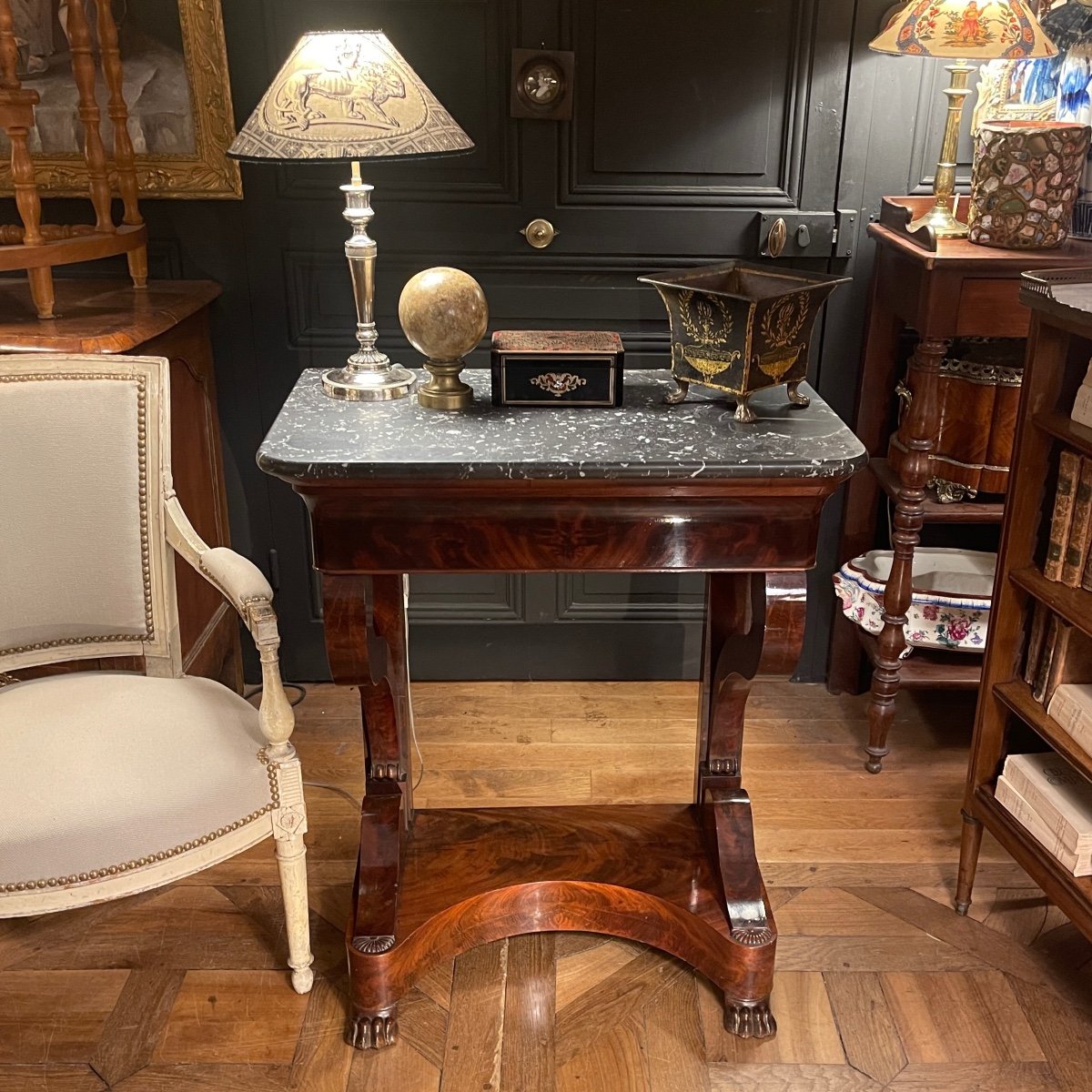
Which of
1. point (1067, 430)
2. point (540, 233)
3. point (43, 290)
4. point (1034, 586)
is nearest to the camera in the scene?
point (1067, 430)

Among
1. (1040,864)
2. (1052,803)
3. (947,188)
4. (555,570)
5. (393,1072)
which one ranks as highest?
(947,188)

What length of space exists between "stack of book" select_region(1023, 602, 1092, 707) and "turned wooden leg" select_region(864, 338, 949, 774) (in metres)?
0.45

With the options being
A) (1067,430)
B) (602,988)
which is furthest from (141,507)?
(1067,430)

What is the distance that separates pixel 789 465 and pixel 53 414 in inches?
43.2

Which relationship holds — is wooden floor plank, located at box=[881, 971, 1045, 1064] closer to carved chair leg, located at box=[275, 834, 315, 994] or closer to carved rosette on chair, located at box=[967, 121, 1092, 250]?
carved chair leg, located at box=[275, 834, 315, 994]

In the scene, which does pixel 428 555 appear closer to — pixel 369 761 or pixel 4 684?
pixel 369 761

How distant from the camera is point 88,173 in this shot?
2148 mm

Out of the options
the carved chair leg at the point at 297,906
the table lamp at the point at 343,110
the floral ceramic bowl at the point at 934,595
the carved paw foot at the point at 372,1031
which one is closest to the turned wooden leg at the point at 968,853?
the floral ceramic bowl at the point at 934,595

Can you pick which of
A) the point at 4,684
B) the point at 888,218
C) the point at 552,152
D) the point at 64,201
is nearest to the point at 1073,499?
the point at 888,218

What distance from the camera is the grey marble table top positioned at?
4.77ft

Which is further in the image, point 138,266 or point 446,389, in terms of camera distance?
point 138,266

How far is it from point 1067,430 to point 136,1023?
1663 mm

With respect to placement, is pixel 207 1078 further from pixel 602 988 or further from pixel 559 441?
→ pixel 559 441

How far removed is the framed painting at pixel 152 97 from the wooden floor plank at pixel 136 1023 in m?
1.48
